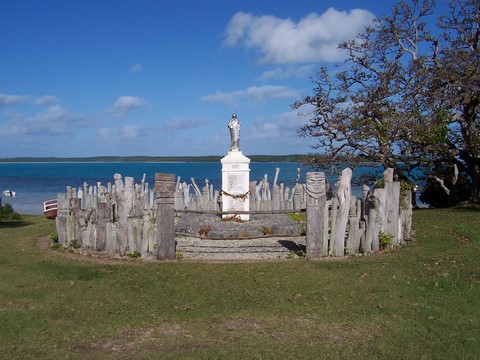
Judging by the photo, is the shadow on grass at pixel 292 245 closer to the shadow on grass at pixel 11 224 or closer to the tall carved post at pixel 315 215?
the tall carved post at pixel 315 215

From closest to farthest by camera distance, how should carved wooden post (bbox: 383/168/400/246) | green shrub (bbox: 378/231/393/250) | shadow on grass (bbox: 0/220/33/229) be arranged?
1. green shrub (bbox: 378/231/393/250)
2. carved wooden post (bbox: 383/168/400/246)
3. shadow on grass (bbox: 0/220/33/229)

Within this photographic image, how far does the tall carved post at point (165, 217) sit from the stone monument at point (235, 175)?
6.25 m

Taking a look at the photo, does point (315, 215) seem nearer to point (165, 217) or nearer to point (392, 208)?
point (392, 208)

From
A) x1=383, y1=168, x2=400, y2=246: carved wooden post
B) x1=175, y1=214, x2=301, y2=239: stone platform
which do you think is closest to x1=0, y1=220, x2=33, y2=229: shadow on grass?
x1=175, y1=214, x2=301, y2=239: stone platform

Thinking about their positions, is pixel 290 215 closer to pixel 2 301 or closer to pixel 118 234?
pixel 118 234

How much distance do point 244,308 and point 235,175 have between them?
986cm

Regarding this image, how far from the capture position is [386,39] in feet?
71.3

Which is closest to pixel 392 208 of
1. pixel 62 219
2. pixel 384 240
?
pixel 384 240

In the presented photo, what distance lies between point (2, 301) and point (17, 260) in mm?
3404

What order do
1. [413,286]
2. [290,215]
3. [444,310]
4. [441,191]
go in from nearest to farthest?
[444,310]
[413,286]
[290,215]
[441,191]

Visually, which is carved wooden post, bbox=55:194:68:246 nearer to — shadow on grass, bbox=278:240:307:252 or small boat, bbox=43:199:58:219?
shadow on grass, bbox=278:240:307:252

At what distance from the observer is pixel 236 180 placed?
17359 mm

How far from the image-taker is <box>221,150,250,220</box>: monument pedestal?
1723 cm

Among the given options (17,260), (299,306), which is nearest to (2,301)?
(17,260)
